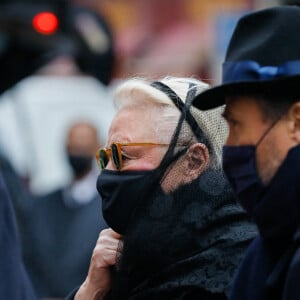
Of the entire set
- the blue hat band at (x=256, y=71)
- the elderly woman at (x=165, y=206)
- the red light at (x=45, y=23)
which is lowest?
the red light at (x=45, y=23)

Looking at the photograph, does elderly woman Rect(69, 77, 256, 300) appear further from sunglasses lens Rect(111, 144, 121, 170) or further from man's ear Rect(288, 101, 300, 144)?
man's ear Rect(288, 101, 300, 144)

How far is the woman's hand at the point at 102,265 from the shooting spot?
14.0 ft

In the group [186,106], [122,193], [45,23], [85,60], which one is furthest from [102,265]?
[85,60]

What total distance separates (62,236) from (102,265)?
4.21m

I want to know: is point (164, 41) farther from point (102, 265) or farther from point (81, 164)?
point (102, 265)

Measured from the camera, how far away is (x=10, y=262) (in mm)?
4770

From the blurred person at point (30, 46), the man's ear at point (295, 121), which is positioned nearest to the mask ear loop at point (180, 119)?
the man's ear at point (295, 121)

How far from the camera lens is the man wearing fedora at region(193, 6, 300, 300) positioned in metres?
3.38

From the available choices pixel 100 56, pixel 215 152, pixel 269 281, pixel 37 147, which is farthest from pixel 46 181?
pixel 269 281

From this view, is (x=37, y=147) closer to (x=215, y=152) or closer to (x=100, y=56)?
(x=100, y=56)

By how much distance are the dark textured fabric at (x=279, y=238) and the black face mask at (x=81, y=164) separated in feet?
19.1

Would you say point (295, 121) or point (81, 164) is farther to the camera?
point (81, 164)

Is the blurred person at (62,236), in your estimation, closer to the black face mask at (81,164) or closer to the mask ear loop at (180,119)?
the black face mask at (81,164)

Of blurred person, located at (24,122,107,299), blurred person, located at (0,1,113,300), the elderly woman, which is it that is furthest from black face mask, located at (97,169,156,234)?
blurred person, located at (0,1,113,300)
